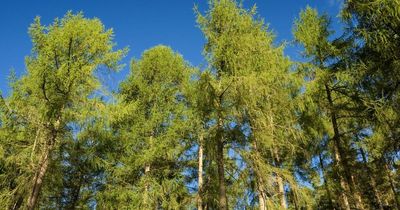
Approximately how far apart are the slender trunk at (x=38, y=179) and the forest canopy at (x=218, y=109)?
3 cm

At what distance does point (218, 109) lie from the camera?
8.70m

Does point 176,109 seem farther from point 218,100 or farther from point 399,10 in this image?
point 399,10

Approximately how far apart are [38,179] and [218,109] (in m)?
5.00

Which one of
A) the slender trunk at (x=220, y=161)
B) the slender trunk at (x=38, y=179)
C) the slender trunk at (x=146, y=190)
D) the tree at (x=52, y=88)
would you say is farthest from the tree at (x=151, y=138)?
the slender trunk at (x=220, y=161)

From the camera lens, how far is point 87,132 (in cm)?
966

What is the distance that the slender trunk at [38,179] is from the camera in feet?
27.8

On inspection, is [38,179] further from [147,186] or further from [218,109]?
[218,109]

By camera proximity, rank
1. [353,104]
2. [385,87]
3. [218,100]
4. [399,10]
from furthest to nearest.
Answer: [353,104], [218,100], [385,87], [399,10]

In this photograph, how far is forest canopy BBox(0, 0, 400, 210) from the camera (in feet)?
26.4

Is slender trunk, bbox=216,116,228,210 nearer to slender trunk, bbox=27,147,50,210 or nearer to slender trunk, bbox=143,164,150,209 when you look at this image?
slender trunk, bbox=143,164,150,209

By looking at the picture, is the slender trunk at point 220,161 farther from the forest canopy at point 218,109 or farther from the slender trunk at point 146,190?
the slender trunk at point 146,190

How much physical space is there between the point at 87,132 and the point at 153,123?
3.63 meters

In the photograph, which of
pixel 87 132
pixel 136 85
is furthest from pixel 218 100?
pixel 136 85

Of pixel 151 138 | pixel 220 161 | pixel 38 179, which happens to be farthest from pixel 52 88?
pixel 220 161
